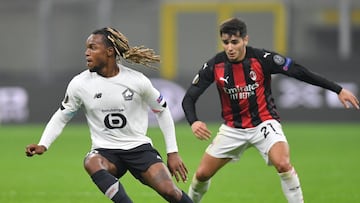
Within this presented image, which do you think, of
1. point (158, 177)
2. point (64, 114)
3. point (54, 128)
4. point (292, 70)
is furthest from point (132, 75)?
point (292, 70)

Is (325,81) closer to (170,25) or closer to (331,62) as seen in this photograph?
(331,62)

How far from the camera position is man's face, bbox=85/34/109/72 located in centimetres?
909

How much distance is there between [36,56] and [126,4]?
2.81 m

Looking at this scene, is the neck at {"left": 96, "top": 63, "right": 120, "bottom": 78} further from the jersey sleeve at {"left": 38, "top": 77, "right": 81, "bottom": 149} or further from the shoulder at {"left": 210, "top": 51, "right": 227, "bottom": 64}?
the shoulder at {"left": 210, "top": 51, "right": 227, "bottom": 64}

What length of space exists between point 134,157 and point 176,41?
20113 millimetres

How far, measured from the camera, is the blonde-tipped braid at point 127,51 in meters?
9.23

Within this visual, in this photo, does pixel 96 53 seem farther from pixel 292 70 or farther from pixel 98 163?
pixel 292 70

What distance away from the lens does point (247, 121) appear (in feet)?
34.4

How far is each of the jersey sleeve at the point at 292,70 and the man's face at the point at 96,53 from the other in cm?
195

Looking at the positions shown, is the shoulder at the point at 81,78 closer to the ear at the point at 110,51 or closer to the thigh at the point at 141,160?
the ear at the point at 110,51

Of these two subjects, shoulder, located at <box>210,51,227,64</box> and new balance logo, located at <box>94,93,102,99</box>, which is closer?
new balance logo, located at <box>94,93,102,99</box>

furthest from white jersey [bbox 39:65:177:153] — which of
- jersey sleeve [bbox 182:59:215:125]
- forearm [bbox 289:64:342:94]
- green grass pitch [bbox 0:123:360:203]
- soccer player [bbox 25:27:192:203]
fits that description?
green grass pitch [bbox 0:123:360:203]

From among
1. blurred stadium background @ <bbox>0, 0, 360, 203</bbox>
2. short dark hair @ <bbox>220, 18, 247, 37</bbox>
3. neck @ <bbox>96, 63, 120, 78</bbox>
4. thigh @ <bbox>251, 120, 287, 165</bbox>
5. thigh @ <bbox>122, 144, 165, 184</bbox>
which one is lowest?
blurred stadium background @ <bbox>0, 0, 360, 203</bbox>

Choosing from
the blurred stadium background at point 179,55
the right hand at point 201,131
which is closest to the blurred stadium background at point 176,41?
the blurred stadium background at point 179,55
